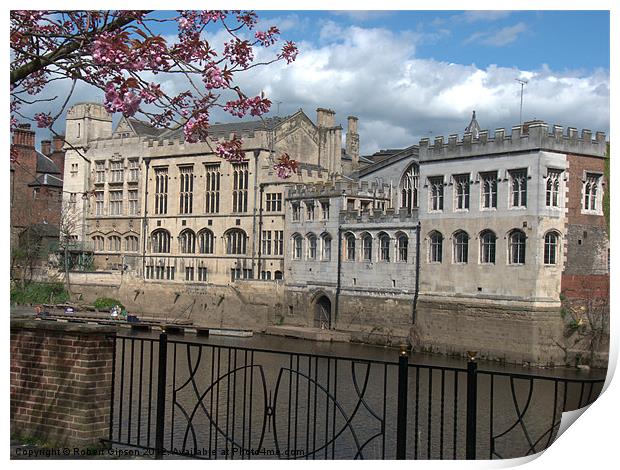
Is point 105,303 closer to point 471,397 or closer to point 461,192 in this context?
point 461,192

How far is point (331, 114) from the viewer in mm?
50469

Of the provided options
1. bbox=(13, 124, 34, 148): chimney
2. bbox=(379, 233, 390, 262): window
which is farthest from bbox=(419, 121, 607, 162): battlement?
bbox=(13, 124, 34, 148): chimney

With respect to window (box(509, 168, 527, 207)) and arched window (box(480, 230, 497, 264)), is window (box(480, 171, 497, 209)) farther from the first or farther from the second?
arched window (box(480, 230, 497, 264))

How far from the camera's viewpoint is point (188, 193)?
50.8 metres

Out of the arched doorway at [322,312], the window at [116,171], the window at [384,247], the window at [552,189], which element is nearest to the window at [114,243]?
the window at [116,171]

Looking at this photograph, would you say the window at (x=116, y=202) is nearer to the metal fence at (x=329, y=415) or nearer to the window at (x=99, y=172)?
the window at (x=99, y=172)

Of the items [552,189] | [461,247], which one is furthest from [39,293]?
[552,189]

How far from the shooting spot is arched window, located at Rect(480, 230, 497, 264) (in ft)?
111

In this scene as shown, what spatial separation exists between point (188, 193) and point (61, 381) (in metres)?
41.3

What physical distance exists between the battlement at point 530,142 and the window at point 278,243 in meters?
12.3

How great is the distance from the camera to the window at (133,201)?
176 feet

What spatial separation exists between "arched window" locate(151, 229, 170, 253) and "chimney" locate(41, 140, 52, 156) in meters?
17.3
